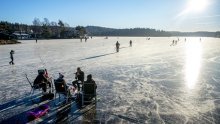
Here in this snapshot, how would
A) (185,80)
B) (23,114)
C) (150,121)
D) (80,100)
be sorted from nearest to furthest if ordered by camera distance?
(150,121) < (23,114) < (80,100) < (185,80)

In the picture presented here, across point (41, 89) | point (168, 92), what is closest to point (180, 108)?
point (168, 92)

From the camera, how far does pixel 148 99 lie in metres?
11.1

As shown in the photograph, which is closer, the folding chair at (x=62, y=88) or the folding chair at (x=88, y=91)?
the folding chair at (x=88, y=91)

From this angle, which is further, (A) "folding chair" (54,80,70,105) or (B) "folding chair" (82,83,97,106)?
(A) "folding chair" (54,80,70,105)

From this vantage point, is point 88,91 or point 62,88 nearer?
point 88,91

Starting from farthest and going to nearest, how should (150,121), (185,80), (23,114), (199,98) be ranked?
(185,80) < (199,98) < (23,114) < (150,121)

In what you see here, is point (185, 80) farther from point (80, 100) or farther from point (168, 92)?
point (80, 100)

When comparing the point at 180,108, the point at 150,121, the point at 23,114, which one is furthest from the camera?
the point at 180,108

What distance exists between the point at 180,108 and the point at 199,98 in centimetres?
197

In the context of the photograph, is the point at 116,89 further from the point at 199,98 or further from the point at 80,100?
the point at 199,98

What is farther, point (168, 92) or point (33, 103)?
point (168, 92)

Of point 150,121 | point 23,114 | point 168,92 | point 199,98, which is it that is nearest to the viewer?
point 150,121

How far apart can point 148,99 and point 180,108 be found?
1.56 meters

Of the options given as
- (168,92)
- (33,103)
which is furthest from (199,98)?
(33,103)
